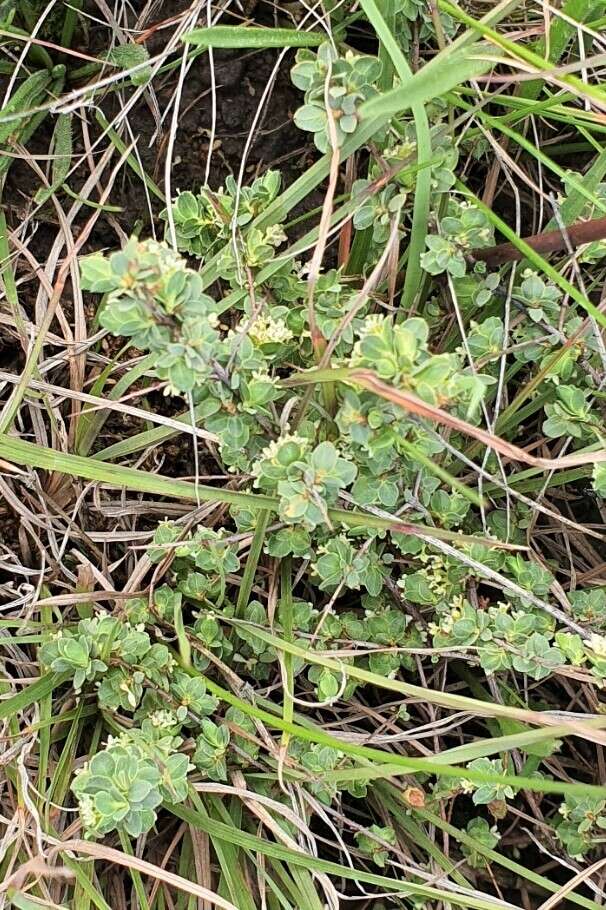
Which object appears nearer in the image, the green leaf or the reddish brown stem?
the green leaf

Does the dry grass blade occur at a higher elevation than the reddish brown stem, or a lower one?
lower

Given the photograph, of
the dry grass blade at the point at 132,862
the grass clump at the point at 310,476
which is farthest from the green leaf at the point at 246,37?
the dry grass blade at the point at 132,862

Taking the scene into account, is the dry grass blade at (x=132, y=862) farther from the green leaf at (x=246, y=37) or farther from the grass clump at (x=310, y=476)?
the green leaf at (x=246, y=37)

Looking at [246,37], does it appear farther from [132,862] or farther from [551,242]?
[132,862]

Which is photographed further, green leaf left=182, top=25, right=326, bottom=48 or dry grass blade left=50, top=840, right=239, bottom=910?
dry grass blade left=50, top=840, right=239, bottom=910

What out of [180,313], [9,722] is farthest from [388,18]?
[9,722]

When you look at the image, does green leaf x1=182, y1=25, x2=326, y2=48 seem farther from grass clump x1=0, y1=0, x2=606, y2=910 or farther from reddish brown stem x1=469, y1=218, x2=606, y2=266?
reddish brown stem x1=469, y1=218, x2=606, y2=266

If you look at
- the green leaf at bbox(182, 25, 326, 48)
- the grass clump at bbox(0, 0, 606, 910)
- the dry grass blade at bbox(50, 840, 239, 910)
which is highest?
the green leaf at bbox(182, 25, 326, 48)

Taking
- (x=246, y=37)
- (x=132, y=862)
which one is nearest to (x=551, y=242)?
(x=246, y=37)

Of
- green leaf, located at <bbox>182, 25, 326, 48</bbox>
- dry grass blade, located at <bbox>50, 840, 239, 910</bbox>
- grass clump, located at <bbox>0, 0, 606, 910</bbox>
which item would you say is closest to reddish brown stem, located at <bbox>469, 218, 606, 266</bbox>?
grass clump, located at <bbox>0, 0, 606, 910</bbox>

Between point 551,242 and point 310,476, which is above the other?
point 551,242

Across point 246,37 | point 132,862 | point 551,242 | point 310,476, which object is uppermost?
point 246,37

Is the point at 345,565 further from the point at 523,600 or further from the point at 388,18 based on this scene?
the point at 388,18
